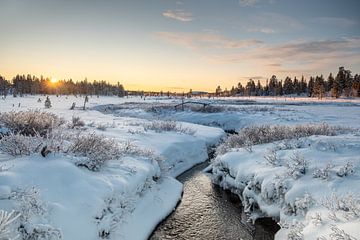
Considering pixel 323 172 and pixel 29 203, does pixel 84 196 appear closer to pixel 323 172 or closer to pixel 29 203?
pixel 29 203

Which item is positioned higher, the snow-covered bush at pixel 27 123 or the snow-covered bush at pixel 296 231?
the snow-covered bush at pixel 27 123

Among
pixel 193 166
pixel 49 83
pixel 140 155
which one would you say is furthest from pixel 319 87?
pixel 49 83

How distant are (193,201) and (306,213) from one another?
16.9ft

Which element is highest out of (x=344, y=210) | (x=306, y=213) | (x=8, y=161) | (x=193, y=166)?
(x=8, y=161)

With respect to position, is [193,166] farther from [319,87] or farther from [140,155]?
[319,87]

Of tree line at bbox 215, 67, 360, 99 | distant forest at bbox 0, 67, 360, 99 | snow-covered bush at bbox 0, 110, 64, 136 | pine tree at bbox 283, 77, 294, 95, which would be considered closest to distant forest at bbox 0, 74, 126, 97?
distant forest at bbox 0, 67, 360, 99

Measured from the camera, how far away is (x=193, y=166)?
1775cm

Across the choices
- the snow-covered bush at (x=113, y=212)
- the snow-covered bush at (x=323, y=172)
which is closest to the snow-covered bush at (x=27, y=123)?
the snow-covered bush at (x=113, y=212)

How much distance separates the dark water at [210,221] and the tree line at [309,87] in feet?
278

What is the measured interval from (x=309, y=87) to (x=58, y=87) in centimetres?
11448

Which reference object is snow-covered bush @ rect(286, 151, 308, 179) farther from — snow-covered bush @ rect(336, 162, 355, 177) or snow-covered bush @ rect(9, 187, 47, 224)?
snow-covered bush @ rect(9, 187, 47, 224)

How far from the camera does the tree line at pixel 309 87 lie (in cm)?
8756

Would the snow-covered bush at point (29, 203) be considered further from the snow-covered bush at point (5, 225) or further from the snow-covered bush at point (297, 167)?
the snow-covered bush at point (297, 167)

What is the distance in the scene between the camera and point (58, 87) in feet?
526
